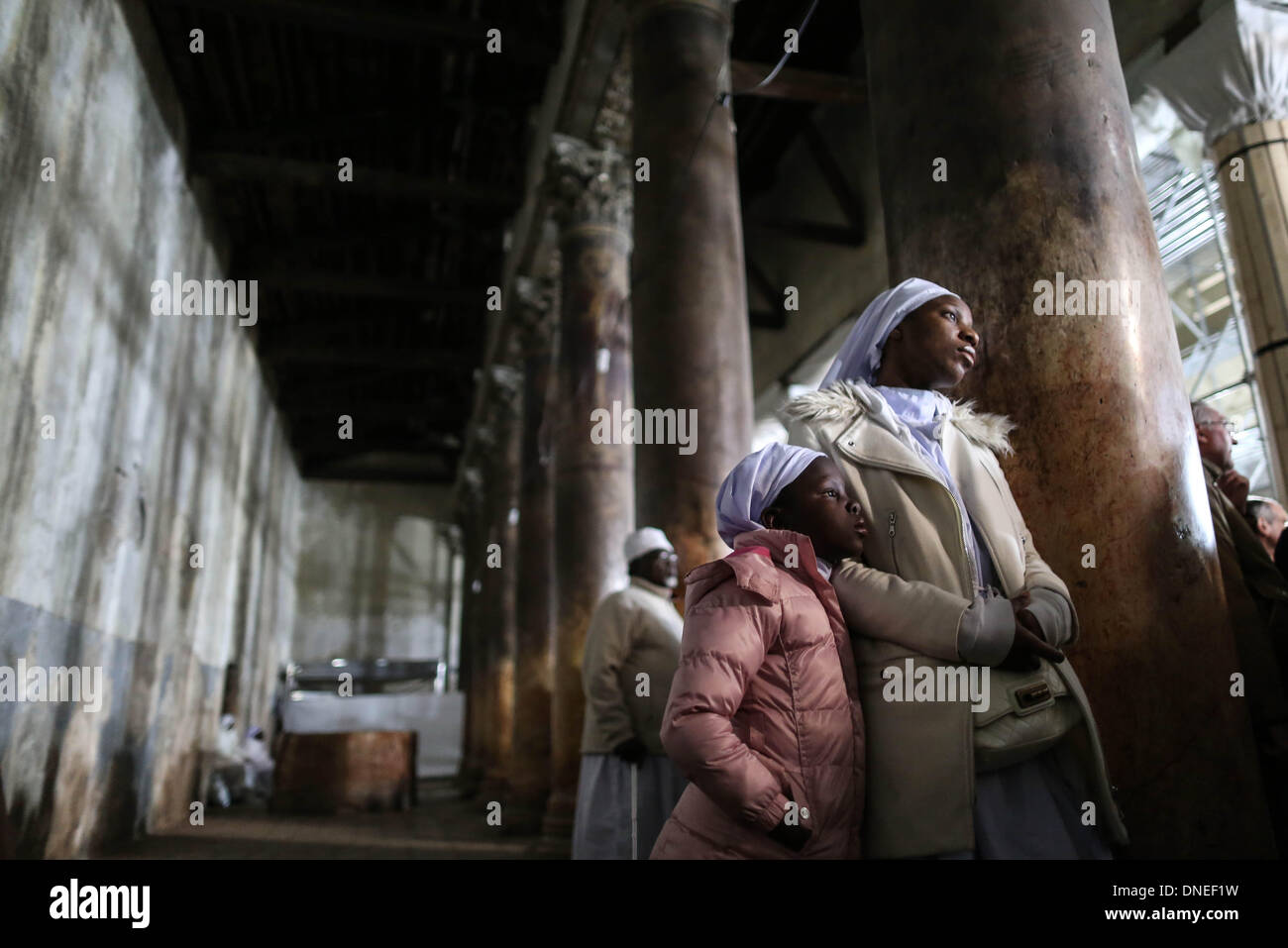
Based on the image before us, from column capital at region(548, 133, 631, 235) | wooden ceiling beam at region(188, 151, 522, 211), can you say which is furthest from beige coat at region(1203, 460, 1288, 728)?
wooden ceiling beam at region(188, 151, 522, 211)

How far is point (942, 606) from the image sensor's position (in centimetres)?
184

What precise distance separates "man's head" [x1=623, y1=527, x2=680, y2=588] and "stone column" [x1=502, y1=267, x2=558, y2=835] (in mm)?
3911

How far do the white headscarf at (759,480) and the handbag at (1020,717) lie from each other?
577 mm

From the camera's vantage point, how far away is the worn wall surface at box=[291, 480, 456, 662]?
23.9 meters

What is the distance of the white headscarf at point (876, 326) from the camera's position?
7.48 ft

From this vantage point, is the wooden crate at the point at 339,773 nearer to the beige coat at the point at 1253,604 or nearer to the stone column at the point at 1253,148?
the stone column at the point at 1253,148

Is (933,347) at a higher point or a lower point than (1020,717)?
higher

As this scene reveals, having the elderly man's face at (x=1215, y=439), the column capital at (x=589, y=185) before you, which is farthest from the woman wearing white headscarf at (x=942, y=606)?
the column capital at (x=589, y=185)

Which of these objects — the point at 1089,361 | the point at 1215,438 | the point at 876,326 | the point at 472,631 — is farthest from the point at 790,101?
the point at 876,326

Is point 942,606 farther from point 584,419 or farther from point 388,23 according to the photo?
point 388,23

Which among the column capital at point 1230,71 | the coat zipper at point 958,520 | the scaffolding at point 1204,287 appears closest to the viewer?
the coat zipper at point 958,520

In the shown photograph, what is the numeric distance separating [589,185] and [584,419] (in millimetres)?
2269

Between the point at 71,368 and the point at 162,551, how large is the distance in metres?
3.44

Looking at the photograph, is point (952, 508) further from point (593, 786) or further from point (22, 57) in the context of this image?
point (22, 57)
